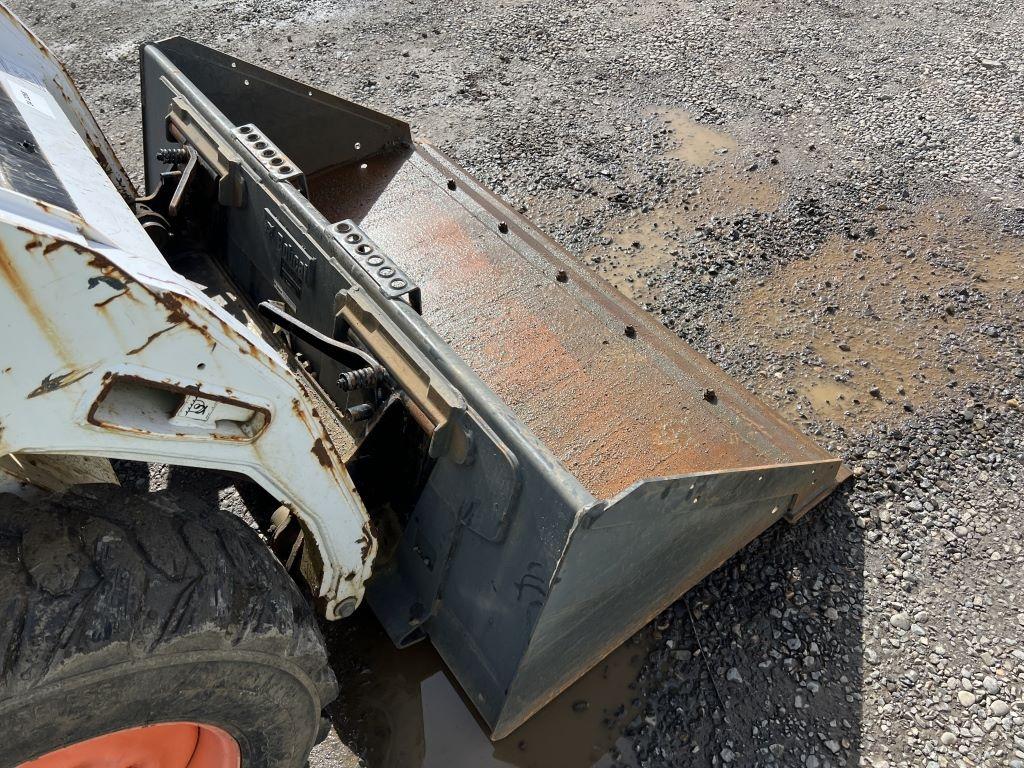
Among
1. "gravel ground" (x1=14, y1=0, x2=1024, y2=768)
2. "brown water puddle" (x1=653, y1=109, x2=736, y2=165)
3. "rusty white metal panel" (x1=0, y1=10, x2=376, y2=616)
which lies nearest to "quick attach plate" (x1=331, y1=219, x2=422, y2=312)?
"rusty white metal panel" (x1=0, y1=10, x2=376, y2=616)

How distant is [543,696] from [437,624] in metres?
0.40

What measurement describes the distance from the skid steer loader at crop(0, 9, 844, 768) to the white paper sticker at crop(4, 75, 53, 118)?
0.02m

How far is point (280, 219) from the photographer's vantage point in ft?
8.51

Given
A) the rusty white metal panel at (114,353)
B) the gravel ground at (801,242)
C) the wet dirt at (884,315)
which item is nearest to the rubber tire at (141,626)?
the rusty white metal panel at (114,353)

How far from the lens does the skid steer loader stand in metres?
1.27

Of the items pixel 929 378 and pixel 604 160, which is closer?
pixel 929 378

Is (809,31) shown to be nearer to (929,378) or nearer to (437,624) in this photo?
(929,378)

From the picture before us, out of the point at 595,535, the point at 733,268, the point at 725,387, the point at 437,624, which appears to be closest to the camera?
the point at 595,535

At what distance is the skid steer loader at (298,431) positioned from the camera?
127 centimetres

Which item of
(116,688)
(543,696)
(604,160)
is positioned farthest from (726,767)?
(604,160)

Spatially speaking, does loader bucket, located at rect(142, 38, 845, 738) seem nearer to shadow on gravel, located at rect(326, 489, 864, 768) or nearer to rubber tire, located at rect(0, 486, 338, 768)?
shadow on gravel, located at rect(326, 489, 864, 768)

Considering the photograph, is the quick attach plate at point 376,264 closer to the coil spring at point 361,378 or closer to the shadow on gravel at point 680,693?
the coil spring at point 361,378

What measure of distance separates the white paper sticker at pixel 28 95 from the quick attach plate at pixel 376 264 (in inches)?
32.4

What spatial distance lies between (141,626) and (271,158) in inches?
70.6
